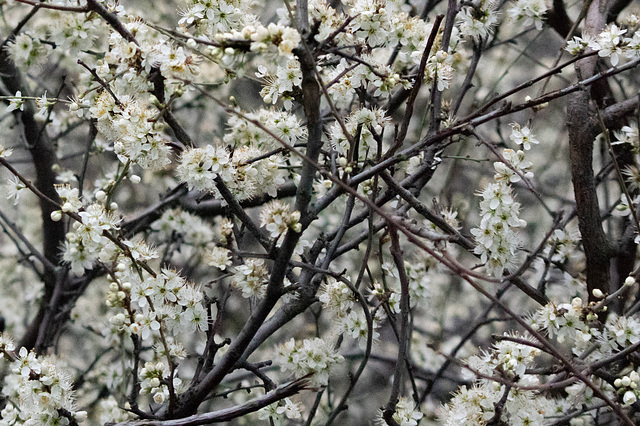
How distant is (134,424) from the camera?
5.85 feet

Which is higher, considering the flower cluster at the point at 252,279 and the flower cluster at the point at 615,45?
the flower cluster at the point at 615,45

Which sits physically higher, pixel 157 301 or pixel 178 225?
pixel 178 225

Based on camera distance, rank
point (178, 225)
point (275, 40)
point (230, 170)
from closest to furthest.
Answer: point (275, 40) → point (230, 170) → point (178, 225)

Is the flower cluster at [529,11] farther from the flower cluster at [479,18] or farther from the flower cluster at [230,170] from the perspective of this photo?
the flower cluster at [230,170]

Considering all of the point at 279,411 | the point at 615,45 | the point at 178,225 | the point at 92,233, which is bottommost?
the point at 279,411

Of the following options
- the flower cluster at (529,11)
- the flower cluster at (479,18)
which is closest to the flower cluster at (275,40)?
the flower cluster at (479,18)

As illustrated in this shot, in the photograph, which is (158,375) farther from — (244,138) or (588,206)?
(588,206)

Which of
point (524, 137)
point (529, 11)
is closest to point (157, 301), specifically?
point (524, 137)

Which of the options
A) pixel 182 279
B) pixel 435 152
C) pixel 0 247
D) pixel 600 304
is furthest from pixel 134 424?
pixel 0 247

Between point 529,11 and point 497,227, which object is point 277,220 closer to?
point 497,227

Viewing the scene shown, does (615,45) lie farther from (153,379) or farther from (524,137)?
(153,379)

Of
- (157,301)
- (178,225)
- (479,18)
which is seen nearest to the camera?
(157,301)

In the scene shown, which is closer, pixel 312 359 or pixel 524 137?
pixel 524 137

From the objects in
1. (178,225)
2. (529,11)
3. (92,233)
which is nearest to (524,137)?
(529,11)
